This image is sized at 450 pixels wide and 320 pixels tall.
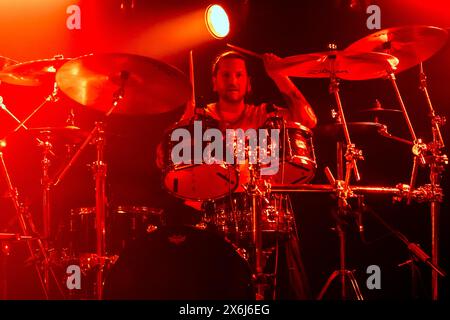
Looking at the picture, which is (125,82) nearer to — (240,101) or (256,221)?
(256,221)

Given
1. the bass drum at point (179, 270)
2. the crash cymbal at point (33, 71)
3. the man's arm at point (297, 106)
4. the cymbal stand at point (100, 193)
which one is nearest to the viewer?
the bass drum at point (179, 270)

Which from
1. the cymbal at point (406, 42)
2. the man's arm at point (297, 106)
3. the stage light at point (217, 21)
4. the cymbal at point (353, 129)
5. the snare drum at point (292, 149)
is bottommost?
the snare drum at point (292, 149)

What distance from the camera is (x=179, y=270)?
2480 mm

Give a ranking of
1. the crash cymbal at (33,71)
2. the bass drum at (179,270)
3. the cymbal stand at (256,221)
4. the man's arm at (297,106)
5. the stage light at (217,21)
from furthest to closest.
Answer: the stage light at (217,21)
the man's arm at (297,106)
the crash cymbal at (33,71)
the cymbal stand at (256,221)
the bass drum at (179,270)

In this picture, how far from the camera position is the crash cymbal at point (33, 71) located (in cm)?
308

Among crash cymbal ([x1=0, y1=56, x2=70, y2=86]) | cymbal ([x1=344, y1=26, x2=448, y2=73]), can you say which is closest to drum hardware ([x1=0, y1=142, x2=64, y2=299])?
crash cymbal ([x1=0, y1=56, x2=70, y2=86])

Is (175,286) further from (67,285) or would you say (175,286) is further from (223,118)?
(223,118)

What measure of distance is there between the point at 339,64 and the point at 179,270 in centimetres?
143

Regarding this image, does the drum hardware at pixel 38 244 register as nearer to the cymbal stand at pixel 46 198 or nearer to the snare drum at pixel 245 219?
the cymbal stand at pixel 46 198

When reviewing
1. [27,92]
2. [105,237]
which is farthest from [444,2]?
[27,92]

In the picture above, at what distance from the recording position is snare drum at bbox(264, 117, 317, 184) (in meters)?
3.04

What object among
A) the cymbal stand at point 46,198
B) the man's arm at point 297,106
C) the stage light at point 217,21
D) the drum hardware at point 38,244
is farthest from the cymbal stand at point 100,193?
the stage light at point 217,21

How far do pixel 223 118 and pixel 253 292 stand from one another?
1.59 m

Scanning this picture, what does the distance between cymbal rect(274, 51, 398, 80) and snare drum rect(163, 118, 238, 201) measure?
55 centimetres
